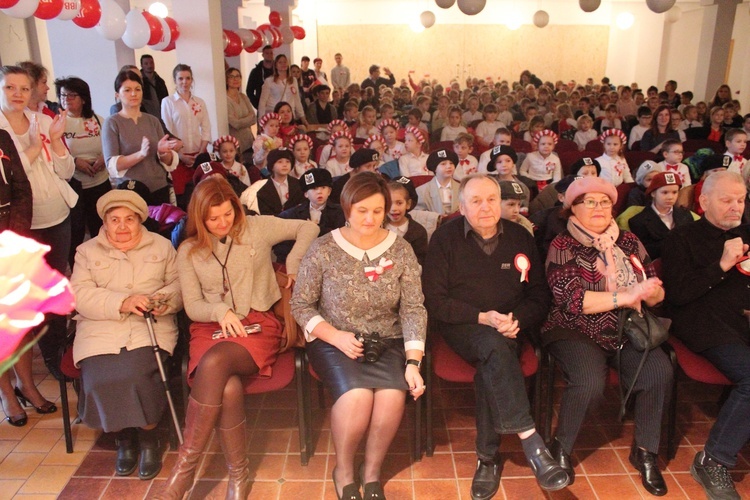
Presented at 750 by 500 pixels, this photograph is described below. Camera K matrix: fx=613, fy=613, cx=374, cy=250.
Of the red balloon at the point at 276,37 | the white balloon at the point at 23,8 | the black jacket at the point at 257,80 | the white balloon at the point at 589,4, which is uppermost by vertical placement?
the white balloon at the point at 589,4

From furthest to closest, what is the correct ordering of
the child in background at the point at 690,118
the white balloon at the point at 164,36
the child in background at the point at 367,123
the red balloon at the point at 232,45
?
1. the child in background at the point at 690,118
2. the red balloon at the point at 232,45
3. the child in background at the point at 367,123
4. the white balloon at the point at 164,36

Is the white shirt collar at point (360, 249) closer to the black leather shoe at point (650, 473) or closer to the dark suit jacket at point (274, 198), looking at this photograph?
the black leather shoe at point (650, 473)

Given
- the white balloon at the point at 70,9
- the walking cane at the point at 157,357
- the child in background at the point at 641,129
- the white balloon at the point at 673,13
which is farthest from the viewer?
the white balloon at the point at 673,13

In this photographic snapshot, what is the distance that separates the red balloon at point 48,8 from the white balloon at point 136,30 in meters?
1.08

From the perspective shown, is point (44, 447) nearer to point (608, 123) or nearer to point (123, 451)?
point (123, 451)

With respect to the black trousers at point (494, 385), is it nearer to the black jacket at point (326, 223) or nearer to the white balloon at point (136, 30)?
the black jacket at point (326, 223)

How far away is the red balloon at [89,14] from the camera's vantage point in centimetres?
545

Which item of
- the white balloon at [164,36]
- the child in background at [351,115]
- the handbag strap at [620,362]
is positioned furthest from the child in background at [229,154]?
the child in background at [351,115]

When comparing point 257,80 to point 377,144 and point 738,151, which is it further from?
point 738,151

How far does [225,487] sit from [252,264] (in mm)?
1017

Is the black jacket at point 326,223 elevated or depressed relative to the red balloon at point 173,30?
depressed

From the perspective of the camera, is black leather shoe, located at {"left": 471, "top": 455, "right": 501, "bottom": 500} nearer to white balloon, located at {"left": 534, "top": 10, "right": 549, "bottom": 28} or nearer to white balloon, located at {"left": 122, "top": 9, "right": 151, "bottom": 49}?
white balloon, located at {"left": 122, "top": 9, "right": 151, "bottom": 49}

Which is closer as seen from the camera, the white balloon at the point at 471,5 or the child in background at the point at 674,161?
the child in background at the point at 674,161

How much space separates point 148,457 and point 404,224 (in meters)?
1.78
